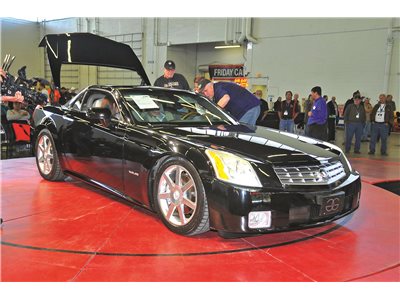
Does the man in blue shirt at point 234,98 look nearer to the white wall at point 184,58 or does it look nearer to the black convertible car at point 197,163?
the black convertible car at point 197,163

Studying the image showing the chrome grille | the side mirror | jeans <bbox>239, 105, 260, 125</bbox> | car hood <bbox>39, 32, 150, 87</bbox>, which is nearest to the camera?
the chrome grille

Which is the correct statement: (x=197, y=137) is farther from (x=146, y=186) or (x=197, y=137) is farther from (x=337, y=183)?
(x=337, y=183)

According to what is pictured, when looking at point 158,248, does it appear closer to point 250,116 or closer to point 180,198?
point 180,198

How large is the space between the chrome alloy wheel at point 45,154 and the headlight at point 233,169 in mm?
2603

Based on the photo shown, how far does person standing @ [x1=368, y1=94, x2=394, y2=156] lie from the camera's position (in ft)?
31.4

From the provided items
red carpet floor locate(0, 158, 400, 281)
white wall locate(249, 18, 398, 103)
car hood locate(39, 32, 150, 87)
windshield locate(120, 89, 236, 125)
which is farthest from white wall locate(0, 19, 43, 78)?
red carpet floor locate(0, 158, 400, 281)

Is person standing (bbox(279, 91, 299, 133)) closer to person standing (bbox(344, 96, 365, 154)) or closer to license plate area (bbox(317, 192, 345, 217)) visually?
person standing (bbox(344, 96, 365, 154))

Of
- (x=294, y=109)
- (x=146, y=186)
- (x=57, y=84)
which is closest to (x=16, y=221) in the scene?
(x=146, y=186)

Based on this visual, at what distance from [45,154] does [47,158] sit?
6 cm

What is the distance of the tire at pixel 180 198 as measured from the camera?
9.34 ft

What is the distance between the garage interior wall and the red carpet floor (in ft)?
41.9

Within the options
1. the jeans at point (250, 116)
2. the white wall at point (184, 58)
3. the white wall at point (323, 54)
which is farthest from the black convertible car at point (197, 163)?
the white wall at point (184, 58)

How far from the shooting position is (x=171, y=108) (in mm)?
3881

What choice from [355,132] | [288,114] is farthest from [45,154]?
[355,132]
